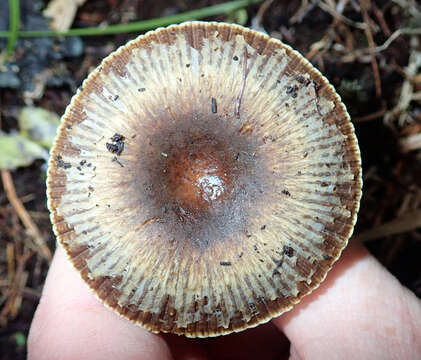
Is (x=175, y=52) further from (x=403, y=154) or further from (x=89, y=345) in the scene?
(x=403, y=154)

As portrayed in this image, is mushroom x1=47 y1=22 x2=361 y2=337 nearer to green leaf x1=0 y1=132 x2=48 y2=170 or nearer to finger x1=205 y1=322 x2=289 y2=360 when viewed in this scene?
finger x1=205 y1=322 x2=289 y2=360

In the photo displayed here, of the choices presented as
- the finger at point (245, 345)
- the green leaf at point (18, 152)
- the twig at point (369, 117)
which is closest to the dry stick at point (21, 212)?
the green leaf at point (18, 152)

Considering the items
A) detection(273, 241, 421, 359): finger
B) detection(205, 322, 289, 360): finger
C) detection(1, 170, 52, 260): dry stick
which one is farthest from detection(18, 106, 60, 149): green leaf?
detection(273, 241, 421, 359): finger

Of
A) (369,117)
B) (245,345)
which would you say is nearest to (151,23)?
(369,117)

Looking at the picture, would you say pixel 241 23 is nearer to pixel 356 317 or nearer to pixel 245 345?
pixel 356 317

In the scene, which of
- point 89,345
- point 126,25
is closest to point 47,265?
point 89,345

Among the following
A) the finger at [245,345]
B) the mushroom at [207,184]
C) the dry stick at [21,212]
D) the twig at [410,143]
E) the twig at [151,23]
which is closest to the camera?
the mushroom at [207,184]

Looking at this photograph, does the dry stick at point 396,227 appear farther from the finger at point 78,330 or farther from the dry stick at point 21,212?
the dry stick at point 21,212
